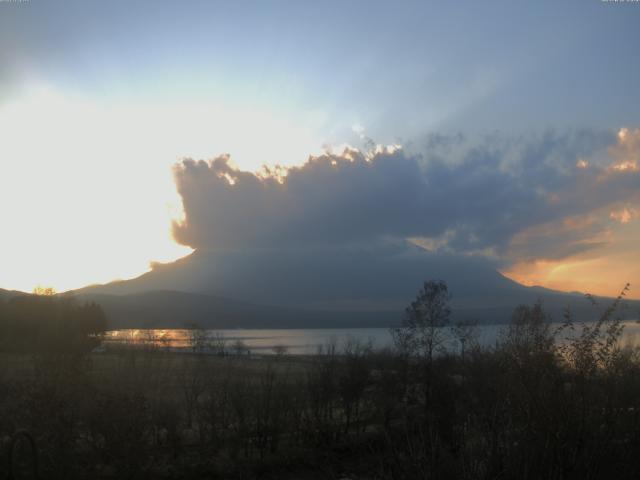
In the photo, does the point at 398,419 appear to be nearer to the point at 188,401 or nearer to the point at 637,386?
the point at 188,401

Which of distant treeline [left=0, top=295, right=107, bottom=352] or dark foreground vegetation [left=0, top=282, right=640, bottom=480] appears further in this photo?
distant treeline [left=0, top=295, right=107, bottom=352]

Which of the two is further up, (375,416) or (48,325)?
(48,325)

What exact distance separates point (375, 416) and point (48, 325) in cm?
1805

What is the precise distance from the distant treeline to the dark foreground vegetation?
52.4 inches

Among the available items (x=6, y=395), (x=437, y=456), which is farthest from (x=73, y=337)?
(x=437, y=456)

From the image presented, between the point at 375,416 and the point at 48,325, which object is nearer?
the point at 48,325

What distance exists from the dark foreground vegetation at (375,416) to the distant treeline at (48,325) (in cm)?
133

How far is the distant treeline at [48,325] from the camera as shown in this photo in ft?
73.6

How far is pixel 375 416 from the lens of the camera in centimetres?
3061

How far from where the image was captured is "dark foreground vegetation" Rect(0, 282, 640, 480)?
716cm

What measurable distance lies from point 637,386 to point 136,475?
40.4 ft

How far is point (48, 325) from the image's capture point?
30078 mm

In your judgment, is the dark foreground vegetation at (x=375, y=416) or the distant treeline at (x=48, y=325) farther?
the distant treeline at (x=48, y=325)

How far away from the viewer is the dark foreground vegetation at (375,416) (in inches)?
282
